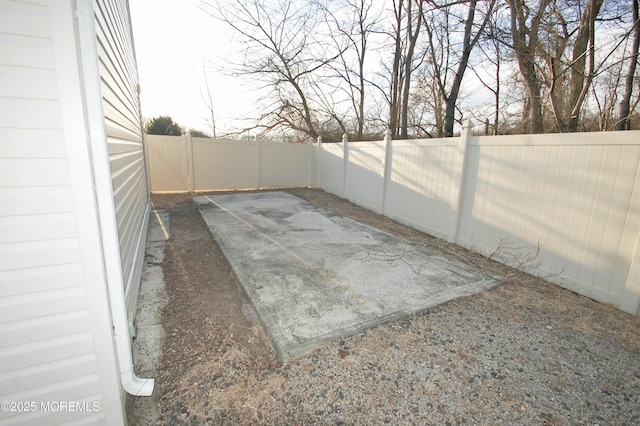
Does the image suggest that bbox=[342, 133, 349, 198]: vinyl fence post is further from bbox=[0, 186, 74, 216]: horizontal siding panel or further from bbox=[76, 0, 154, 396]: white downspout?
bbox=[0, 186, 74, 216]: horizontal siding panel

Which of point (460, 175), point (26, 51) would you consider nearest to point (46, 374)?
point (26, 51)

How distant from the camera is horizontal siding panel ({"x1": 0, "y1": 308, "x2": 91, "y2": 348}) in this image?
1.17m

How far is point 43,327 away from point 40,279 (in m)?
0.22

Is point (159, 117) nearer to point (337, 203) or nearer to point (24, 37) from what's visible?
point (337, 203)

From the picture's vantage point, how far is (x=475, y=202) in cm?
408

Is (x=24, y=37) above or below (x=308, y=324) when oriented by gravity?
above

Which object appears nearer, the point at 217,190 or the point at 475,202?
the point at 475,202

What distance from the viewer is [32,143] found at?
113cm

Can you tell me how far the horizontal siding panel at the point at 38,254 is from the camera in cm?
114

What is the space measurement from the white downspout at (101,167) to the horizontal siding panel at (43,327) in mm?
140

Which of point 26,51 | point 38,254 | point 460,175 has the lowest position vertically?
point 38,254

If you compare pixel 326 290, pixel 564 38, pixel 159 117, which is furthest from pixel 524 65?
pixel 159 117

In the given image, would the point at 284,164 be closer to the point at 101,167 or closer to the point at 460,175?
the point at 460,175

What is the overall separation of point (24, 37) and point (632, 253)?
4430mm
